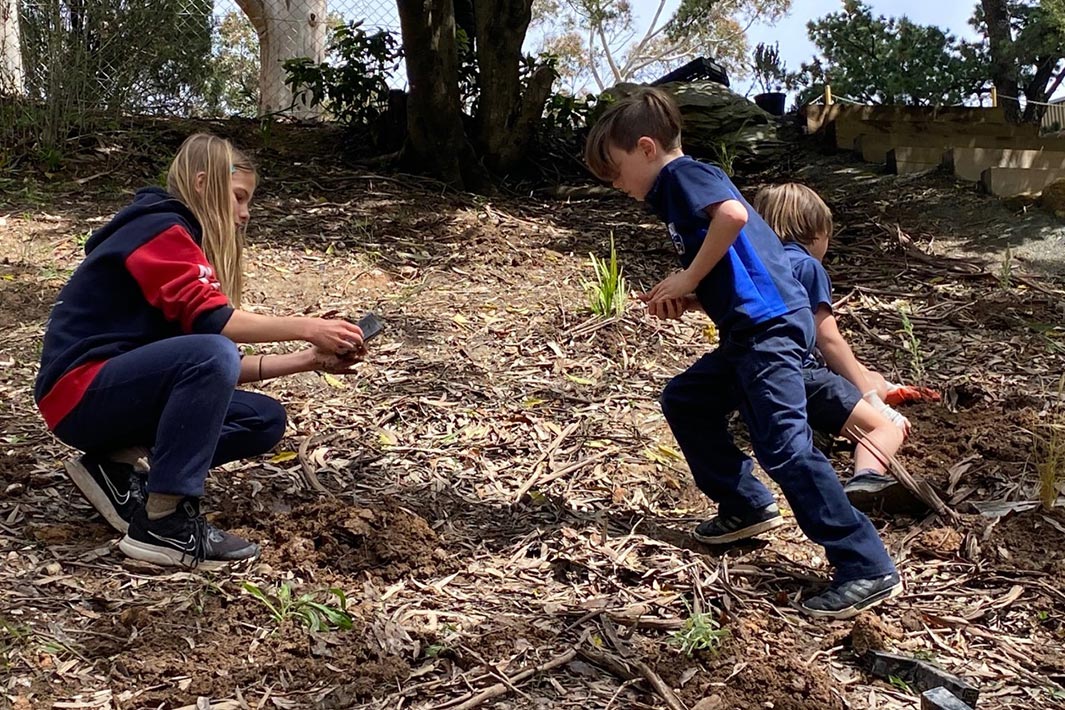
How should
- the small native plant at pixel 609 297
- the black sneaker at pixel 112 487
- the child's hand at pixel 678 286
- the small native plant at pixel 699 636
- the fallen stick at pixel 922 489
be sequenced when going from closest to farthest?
the small native plant at pixel 699 636 < the child's hand at pixel 678 286 < the black sneaker at pixel 112 487 < the fallen stick at pixel 922 489 < the small native plant at pixel 609 297

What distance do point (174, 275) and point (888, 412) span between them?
2428mm

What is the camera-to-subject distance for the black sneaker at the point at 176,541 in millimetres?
2887

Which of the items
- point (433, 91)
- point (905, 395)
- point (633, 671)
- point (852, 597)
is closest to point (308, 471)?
point (633, 671)

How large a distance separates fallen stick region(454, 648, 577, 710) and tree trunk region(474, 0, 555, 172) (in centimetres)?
529

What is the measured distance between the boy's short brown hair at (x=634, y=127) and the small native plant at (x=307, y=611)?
1.44m

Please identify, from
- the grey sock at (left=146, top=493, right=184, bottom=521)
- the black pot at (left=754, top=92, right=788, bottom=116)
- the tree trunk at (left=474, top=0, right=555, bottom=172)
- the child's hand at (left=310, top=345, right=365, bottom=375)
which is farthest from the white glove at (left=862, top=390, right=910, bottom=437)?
the black pot at (left=754, top=92, right=788, bottom=116)

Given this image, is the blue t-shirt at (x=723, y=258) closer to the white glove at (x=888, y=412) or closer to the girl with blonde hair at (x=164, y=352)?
the white glove at (x=888, y=412)

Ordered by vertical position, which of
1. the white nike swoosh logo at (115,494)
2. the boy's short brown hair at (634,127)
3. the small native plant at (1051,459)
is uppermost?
the boy's short brown hair at (634,127)

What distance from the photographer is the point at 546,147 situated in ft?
26.2

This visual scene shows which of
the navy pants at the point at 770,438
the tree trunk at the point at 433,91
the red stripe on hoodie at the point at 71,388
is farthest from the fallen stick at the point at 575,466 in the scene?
the tree trunk at the point at 433,91

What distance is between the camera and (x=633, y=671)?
2553 millimetres

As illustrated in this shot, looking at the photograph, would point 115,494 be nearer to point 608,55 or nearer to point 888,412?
point 888,412

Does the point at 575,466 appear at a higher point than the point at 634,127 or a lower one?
lower

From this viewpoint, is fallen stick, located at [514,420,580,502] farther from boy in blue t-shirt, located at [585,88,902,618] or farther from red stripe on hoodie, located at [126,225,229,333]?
red stripe on hoodie, located at [126,225,229,333]
